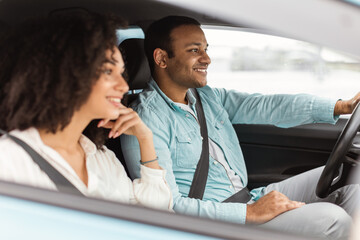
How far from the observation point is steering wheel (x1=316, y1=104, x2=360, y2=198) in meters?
2.03

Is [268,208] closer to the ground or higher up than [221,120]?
closer to the ground

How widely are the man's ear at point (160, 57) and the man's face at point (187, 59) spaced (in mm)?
23

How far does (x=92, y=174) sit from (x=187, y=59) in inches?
36.3

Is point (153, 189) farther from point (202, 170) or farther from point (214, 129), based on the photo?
point (214, 129)

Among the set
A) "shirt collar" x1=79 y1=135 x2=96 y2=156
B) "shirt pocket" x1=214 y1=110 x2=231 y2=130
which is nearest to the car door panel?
"shirt pocket" x1=214 y1=110 x2=231 y2=130

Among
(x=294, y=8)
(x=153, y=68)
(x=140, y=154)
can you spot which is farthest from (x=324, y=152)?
(x=294, y=8)

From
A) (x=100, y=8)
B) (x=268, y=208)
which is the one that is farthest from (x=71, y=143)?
(x=268, y=208)

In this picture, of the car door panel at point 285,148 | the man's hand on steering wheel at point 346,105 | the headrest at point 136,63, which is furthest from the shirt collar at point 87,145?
the car door panel at point 285,148

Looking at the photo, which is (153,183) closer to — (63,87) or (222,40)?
(63,87)

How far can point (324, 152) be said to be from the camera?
288cm

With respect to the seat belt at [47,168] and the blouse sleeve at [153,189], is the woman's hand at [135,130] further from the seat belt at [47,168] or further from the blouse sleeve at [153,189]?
the seat belt at [47,168]

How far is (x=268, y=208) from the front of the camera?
188cm

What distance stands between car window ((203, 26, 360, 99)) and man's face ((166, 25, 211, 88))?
122 mm

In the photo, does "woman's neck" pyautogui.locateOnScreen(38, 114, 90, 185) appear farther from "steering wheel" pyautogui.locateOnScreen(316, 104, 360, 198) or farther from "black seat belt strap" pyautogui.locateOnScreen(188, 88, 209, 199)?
"steering wheel" pyautogui.locateOnScreen(316, 104, 360, 198)
